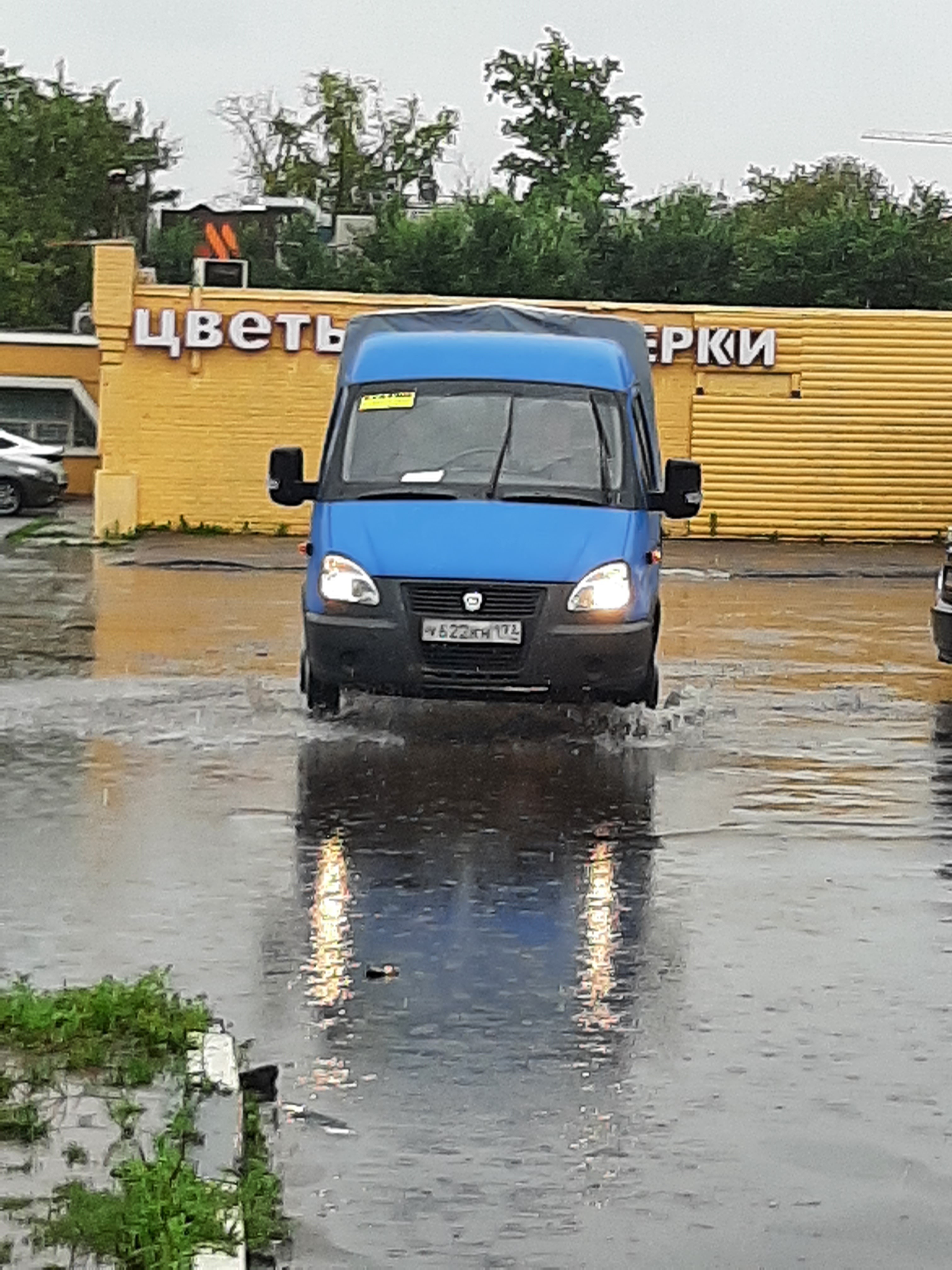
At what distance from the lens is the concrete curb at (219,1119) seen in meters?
4.86

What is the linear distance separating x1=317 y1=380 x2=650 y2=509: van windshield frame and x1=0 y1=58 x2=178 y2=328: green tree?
143 feet

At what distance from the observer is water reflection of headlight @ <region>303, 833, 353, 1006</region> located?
7395 millimetres

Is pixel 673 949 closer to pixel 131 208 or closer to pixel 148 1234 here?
pixel 148 1234

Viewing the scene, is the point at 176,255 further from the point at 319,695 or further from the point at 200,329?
the point at 319,695

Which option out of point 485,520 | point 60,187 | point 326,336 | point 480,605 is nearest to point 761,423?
point 326,336

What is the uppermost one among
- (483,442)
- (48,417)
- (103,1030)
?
(483,442)

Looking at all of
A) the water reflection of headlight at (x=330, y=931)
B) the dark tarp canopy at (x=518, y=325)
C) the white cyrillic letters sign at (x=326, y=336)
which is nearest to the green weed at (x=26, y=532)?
the white cyrillic letters sign at (x=326, y=336)

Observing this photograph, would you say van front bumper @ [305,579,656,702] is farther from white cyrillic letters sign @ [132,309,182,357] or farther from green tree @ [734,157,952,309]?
green tree @ [734,157,952,309]

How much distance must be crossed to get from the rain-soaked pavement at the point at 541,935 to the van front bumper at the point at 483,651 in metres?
0.38

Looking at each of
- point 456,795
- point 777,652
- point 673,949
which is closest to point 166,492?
point 777,652

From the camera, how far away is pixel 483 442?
A: 13.9 m

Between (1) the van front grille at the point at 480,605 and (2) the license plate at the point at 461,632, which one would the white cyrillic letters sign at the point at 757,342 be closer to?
(1) the van front grille at the point at 480,605

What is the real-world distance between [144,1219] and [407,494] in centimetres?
874

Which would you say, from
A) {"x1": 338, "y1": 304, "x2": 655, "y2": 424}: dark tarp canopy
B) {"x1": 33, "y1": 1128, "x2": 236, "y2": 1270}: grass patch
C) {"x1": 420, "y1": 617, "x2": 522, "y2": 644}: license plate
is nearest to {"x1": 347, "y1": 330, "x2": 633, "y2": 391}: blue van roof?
{"x1": 338, "y1": 304, "x2": 655, "y2": 424}: dark tarp canopy
